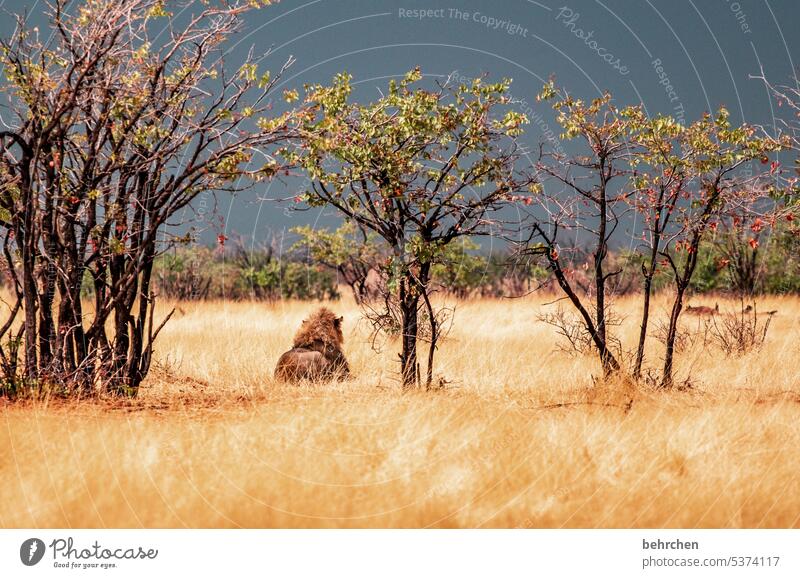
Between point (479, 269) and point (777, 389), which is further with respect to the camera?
point (479, 269)

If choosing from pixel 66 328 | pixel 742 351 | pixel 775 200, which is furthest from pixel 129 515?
pixel 742 351

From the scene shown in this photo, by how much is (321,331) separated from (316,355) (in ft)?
1.62

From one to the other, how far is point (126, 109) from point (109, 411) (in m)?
3.54

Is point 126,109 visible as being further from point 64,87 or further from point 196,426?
point 196,426

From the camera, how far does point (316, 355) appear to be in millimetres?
11688

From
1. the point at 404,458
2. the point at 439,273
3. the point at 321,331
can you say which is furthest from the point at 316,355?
the point at 439,273

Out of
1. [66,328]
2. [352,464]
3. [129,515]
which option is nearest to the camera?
[129,515]

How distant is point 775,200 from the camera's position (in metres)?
10.7

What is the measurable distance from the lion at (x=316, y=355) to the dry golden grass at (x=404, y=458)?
54cm
